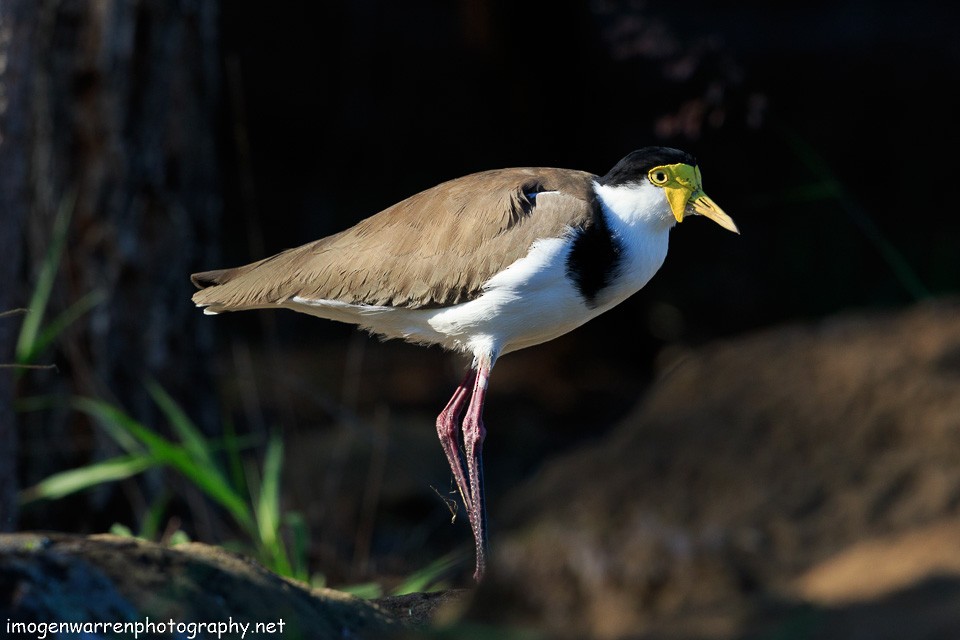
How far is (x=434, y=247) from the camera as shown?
385cm

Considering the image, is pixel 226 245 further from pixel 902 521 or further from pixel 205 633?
pixel 902 521

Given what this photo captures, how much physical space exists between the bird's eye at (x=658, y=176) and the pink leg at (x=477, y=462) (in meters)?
0.82

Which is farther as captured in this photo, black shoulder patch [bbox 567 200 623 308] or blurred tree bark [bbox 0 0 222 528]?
blurred tree bark [bbox 0 0 222 528]

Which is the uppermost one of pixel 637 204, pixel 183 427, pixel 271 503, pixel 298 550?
pixel 637 204

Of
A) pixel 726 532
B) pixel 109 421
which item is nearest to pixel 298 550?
pixel 109 421

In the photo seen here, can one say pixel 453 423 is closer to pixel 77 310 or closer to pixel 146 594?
pixel 77 310

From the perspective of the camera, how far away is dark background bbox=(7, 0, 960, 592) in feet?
15.9

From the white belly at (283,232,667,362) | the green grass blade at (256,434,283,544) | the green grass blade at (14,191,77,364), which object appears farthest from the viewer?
the green grass blade at (14,191,77,364)

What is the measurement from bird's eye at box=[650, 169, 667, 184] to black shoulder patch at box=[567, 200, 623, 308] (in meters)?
0.22

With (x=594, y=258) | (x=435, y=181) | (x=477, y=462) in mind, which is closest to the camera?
(x=594, y=258)

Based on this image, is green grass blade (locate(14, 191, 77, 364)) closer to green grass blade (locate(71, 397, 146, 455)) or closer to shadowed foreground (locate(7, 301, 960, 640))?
green grass blade (locate(71, 397, 146, 455))

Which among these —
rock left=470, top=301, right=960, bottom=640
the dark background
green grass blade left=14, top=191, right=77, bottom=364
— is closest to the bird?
the dark background

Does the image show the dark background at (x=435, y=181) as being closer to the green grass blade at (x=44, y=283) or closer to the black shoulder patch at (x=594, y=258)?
the green grass blade at (x=44, y=283)

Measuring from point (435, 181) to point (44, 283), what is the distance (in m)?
5.98
